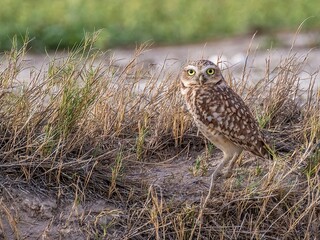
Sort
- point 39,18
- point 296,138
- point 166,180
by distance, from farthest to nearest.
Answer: point 39,18, point 296,138, point 166,180

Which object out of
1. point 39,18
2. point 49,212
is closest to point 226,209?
point 49,212

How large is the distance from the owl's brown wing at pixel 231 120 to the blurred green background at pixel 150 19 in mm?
7440

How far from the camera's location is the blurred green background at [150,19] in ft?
49.4


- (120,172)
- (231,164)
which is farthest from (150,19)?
(120,172)

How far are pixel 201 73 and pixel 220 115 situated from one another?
37 centimetres

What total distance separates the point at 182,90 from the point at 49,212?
1.44m

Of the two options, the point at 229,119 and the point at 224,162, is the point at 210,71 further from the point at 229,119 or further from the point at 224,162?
the point at 224,162

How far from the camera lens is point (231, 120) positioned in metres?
7.23

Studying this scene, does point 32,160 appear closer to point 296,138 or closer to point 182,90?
point 182,90

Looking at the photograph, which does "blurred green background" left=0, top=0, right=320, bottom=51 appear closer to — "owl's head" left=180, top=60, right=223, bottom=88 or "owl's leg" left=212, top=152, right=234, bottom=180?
"owl's head" left=180, top=60, right=223, bottom=88

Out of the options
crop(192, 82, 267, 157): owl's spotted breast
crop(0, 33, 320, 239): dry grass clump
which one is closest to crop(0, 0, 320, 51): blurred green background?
crop(0, 33, 320, 239): dry grass clump

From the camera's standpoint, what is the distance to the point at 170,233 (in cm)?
681

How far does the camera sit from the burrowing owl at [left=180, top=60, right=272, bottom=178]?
720cm

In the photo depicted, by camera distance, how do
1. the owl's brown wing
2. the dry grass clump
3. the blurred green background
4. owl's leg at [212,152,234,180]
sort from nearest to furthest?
the dry grass clump, the owl's brown wing, owl's leg at [212,152,234,180], the blurred green background
